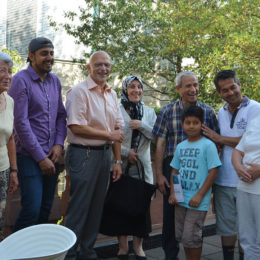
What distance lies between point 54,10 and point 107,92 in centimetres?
960

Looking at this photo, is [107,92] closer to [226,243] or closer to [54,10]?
[226,243]

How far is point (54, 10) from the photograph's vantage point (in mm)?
12477

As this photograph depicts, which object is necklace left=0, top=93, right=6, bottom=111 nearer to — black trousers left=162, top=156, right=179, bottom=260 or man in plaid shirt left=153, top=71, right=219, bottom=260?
man in plaid shirt left=153, top=71, right=219, bottom=260

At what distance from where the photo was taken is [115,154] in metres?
3.97

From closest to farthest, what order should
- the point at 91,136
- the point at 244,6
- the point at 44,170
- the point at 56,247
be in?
1. the point at 56,247
2. the point at 44,170
3. the point at 91,136
4. the point at 244,6

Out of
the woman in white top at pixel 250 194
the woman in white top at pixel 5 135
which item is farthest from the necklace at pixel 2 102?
the woman in white top at pixel 250 194

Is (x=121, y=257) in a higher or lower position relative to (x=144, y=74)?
lower

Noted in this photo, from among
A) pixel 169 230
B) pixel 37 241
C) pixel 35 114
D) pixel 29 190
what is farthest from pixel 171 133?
pixel 37 241

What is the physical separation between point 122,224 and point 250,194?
4.95 ft

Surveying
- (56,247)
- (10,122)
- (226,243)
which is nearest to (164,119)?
(226,243)

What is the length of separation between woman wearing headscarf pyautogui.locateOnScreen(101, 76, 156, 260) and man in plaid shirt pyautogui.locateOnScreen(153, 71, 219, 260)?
225mm

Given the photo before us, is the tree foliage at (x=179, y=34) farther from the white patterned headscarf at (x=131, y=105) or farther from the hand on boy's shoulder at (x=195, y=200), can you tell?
the hand on boy's shoulder at (x=195, y=200)

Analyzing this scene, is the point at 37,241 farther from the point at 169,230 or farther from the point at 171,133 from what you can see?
the point at 171,133

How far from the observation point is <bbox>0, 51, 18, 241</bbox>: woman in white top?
2.90 metres
